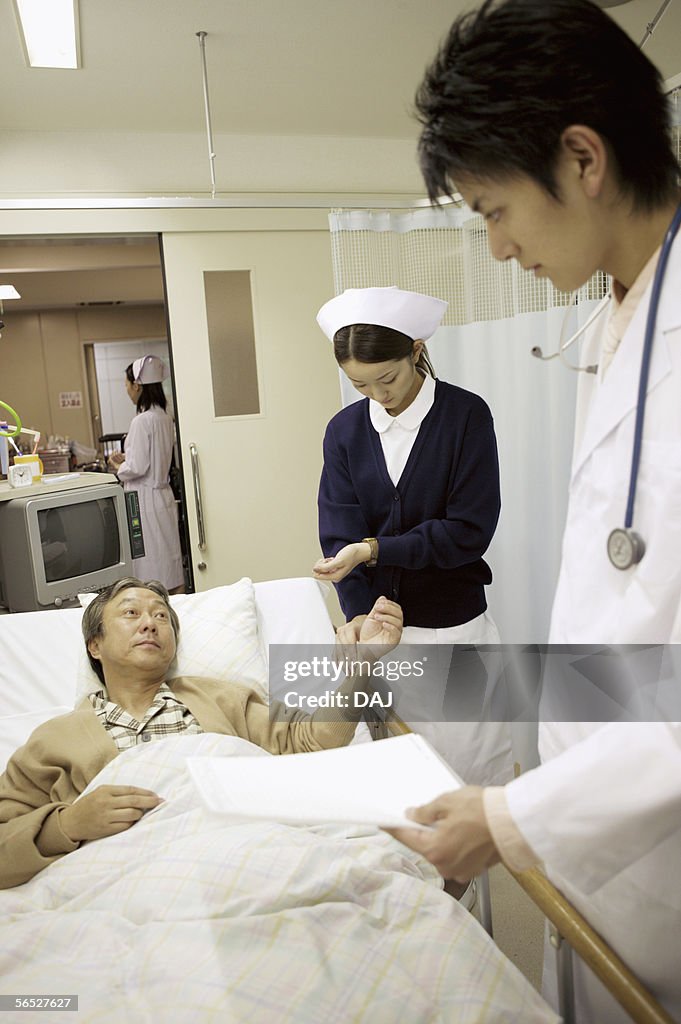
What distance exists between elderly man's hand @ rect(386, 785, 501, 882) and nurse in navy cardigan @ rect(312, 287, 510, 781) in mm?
970

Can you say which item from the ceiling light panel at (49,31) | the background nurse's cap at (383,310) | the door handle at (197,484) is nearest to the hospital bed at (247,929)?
the background nurse's cap at (383,310)

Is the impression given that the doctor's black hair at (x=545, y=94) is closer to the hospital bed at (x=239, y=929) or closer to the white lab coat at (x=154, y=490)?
the hospital bed at (x=239, y=929)

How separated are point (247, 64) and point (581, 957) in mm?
3308

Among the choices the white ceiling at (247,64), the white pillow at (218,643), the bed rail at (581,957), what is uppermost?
the white ceiling at (247,64)

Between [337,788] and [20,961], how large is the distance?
25.3 inches

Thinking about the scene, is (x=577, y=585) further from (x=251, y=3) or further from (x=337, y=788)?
(x=251, y=3)

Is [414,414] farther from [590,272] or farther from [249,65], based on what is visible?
[249,65]

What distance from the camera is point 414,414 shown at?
6.29 feet

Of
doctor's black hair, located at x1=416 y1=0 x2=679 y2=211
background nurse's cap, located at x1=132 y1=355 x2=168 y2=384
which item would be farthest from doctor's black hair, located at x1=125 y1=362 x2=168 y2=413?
doctor's black hair, located at x1=416 y1=0 x2=679 y2=211

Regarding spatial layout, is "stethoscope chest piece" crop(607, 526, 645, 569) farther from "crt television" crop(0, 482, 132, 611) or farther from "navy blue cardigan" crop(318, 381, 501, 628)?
"crt television" crop(0, 482, 132, 611)

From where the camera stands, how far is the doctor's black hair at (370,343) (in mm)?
1835

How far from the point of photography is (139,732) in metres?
1.71

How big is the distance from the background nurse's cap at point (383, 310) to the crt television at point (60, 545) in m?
1.48

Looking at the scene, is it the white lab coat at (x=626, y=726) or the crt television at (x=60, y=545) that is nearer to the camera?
the white lab coat at (x=626, y=726)
